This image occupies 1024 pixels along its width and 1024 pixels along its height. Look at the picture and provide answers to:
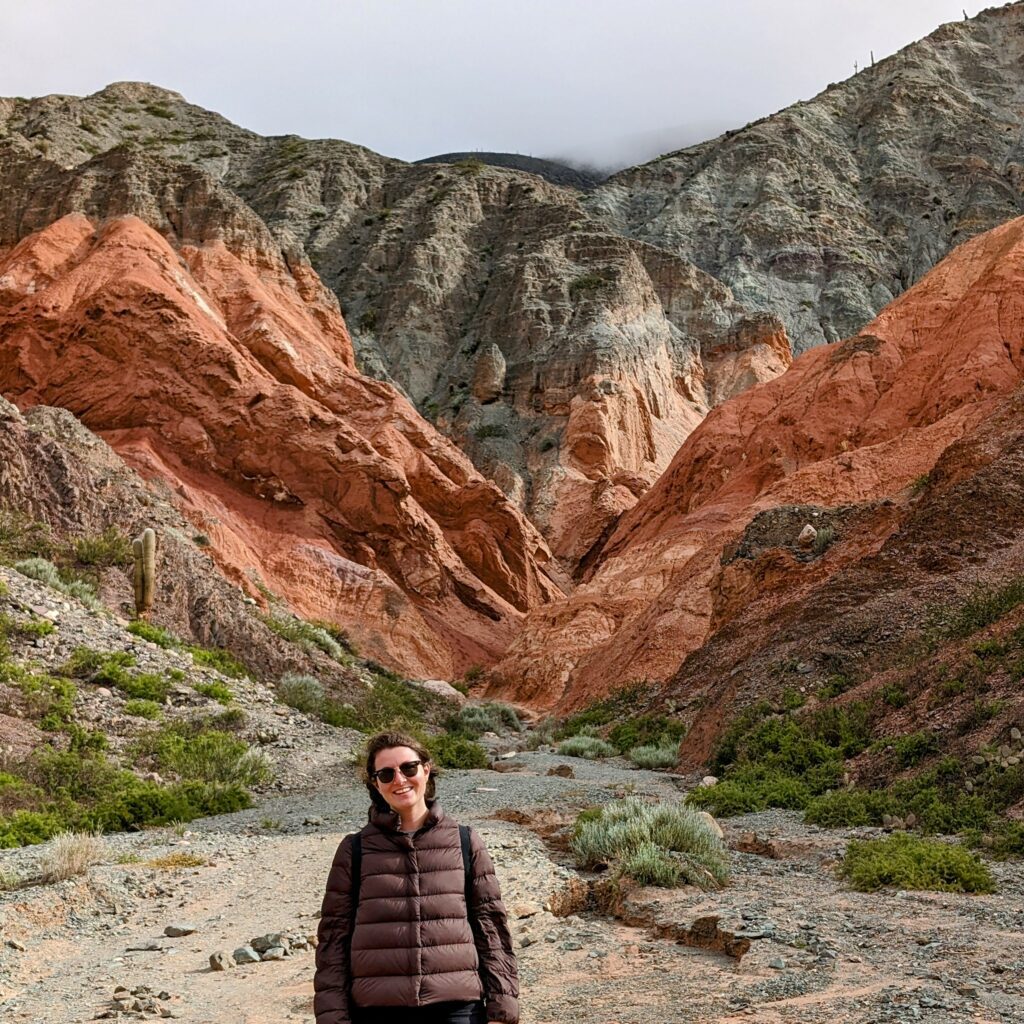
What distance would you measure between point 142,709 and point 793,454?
31074 millimetres

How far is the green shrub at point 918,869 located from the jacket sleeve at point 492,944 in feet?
17.3

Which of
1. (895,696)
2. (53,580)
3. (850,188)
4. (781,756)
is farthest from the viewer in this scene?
(850,188)

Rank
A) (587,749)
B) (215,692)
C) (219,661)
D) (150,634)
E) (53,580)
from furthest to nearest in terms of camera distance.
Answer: (587,749) → (219,661) → (53,580) → (150,634) → (215,692)

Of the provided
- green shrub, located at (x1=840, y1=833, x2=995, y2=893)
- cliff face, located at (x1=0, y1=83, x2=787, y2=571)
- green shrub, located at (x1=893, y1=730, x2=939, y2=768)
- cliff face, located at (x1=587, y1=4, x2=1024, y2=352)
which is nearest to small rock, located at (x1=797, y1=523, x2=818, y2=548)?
green shrub, located at (x1=893, y1=730, x2=939, y2=768)

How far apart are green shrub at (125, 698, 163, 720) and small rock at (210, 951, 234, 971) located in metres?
9.32

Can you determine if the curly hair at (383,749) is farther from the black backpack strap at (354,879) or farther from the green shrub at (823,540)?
the green shrub at (823,540)

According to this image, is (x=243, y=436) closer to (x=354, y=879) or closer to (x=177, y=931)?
(x=177, y=931)

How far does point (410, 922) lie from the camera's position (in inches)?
149

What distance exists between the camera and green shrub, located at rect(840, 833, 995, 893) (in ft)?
25.9

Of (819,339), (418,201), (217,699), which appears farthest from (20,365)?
(819,339)

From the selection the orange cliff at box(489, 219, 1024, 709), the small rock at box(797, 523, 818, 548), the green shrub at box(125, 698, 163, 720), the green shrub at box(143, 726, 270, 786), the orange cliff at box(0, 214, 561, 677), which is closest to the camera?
the green shrub at box(143, 726, 270, 786)

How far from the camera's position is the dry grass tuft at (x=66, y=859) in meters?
8.94

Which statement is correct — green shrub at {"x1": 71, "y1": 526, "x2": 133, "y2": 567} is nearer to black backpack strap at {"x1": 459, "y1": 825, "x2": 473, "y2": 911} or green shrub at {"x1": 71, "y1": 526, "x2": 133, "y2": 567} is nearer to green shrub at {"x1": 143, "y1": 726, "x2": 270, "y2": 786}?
green shrub at {"x1": 143, "y1": 726, "x2": 270, "y2": 786}

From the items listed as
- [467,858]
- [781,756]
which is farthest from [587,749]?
[467,858]
